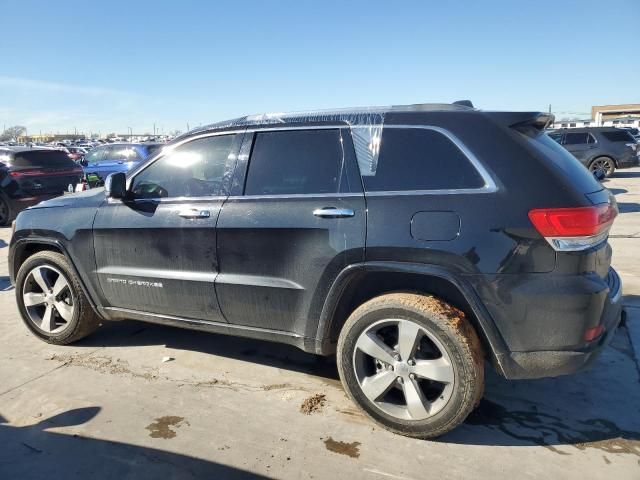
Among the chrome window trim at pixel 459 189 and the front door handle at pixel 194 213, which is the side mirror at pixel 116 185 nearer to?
the front door handle at pixel 194 213

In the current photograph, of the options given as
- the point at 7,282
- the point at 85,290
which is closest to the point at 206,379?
the point at 85,290

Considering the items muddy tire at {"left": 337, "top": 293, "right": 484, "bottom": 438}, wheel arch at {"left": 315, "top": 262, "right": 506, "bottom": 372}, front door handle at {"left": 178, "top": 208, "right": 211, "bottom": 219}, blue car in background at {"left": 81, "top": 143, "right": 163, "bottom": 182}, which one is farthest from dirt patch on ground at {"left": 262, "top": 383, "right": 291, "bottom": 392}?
blue car in background at {"left": 81, "top": 143, "right": 163, "bottom": 182}

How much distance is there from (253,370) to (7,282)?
4.29m

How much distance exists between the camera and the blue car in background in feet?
48.3

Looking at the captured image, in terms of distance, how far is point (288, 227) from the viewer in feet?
10.0

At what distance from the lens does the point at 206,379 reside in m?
3.63

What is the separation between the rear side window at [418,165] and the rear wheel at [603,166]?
16352mm

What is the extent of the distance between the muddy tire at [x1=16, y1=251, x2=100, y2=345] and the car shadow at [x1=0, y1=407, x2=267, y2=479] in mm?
1247

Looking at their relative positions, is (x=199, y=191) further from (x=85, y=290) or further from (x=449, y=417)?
(x=449, y=417)

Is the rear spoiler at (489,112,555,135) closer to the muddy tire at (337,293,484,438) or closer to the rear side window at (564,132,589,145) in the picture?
the muddy tire at (337,293,484,438)

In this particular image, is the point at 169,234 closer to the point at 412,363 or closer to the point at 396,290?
the point at 396,290

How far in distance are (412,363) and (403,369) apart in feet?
0.21

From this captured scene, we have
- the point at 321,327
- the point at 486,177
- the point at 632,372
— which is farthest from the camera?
the point at 632,372

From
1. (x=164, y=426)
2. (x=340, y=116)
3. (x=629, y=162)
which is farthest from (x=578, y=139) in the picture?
(x=164, y=426)
